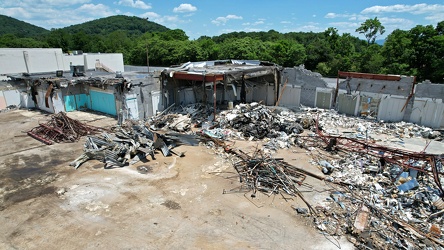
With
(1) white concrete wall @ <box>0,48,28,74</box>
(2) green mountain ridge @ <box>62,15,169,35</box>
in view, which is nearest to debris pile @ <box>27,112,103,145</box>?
(1) white concrete wall @ <box>0,48,28,74</box>

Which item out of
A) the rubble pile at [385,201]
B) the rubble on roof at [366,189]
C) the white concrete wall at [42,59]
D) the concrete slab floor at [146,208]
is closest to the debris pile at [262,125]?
the rubble on roof at [366,189]

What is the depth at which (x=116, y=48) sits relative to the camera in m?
73.7

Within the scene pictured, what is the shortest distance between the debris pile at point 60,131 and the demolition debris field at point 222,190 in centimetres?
14

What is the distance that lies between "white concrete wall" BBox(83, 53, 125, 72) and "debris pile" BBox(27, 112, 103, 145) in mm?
22697

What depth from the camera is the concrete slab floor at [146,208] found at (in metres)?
7.32

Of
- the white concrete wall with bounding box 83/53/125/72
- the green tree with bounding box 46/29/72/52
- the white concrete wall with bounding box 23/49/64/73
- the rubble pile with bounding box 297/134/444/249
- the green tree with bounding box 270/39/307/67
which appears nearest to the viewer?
the rubble pile with bounding box 297/134/444/249

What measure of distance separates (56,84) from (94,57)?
18.8 m

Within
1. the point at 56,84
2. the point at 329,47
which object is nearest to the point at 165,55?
the point at 329,47

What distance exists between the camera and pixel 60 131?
1545 cm

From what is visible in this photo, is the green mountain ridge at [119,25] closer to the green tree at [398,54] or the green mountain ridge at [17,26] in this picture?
the green mountain ridge at [17,26]

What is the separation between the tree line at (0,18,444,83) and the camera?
1105 inches

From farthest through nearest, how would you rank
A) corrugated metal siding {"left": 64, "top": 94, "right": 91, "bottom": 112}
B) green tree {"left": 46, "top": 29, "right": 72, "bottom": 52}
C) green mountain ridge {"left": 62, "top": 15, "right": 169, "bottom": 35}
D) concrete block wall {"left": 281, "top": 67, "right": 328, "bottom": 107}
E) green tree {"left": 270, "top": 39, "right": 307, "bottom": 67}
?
green mountain ridge {"left": 62, "top": 15, "right": 169, "bottom": 35} → green tree {"left": 46, "top": 29, "right": 72, "bottom": 52} → green tree {"left": 270, "top": 39, "right": 307, "bottom": 67} → corrugated metal siding {"left": 64, "top": 94, "right": 91, "bottom": 112} → concrete block wall {"left": 281, "top": 67, "right": 328, "bottom": 107}

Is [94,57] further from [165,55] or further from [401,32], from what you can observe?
[401,32]

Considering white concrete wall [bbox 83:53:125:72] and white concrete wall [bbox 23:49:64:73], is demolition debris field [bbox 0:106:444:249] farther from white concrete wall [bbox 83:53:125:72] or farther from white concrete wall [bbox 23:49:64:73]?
white concrete wall [bbox 83:53:125:72]
